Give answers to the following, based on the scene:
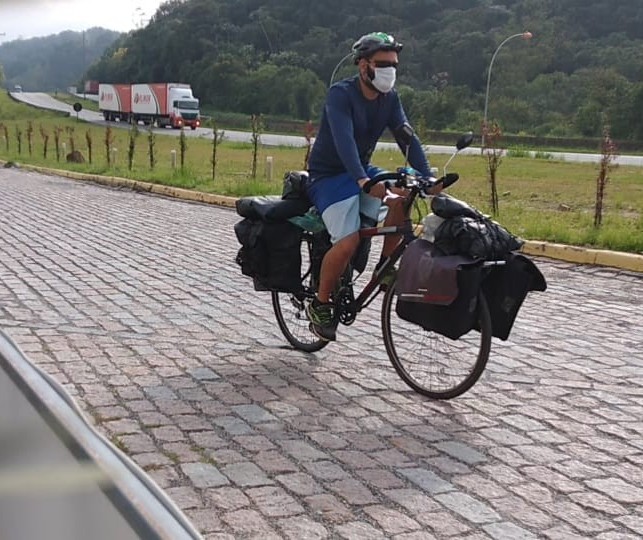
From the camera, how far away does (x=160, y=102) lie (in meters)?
59.9

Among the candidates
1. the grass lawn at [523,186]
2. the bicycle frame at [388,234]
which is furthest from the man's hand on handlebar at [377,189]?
the grass lawn at [523,186]

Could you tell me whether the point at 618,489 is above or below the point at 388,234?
below

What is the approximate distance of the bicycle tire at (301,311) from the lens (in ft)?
17.4

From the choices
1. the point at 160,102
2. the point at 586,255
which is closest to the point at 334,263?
the point at 586,255

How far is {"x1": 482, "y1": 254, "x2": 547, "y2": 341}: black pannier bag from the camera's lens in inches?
165

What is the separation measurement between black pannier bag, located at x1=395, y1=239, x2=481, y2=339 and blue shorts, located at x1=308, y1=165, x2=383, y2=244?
20.0 inches

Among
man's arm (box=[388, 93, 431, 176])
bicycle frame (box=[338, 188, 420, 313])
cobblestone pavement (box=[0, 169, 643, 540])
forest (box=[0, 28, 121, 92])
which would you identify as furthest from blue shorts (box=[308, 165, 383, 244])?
forest (box=[0, 28, 121, 92])

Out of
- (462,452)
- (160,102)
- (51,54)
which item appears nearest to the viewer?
(51,54)

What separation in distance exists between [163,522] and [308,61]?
8340 cm

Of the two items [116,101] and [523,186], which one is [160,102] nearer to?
[116,101]

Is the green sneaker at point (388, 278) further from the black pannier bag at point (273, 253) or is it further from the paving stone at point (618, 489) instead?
the paving stone at point (618, 489)

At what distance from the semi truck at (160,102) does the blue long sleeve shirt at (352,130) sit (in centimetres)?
5423

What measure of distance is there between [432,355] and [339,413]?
69 cm

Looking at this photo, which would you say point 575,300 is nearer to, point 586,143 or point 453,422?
point 453,422
